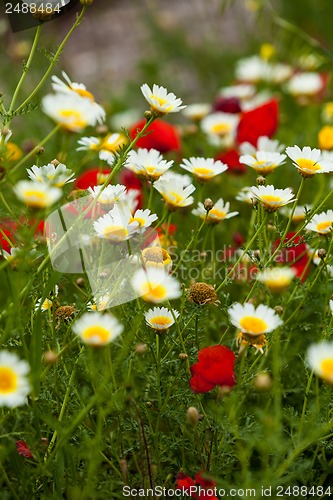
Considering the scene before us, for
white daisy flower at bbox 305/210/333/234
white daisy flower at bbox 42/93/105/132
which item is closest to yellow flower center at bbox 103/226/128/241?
white daisy flower at bbox 42/93/105/132

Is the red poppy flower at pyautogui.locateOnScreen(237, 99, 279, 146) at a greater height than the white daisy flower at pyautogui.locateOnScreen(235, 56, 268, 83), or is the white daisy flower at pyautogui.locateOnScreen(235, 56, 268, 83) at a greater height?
the white daisy flower at pyautogui.locateOnScreen(235, 56, 268, 83)

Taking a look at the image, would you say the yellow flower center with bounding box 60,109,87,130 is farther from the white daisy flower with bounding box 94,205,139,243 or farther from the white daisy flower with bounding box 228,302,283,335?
the white daisy flower with bounding box 228,302,283,335

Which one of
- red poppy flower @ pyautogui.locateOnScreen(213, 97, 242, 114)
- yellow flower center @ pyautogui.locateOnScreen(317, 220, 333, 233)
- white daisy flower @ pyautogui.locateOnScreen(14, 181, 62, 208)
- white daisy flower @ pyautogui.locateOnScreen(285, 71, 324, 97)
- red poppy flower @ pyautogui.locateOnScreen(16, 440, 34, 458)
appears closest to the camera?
white daisy flower @ pyautogui.locateOnScreen(14, 181, 62, 208)

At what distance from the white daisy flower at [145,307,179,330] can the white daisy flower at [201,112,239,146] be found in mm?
702

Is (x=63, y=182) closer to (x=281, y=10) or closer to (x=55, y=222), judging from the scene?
(x=55, y=222)

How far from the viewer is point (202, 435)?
66cm

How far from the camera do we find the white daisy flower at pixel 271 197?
2.17ft

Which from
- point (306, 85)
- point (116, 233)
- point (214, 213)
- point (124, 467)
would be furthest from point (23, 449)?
point (306, 85)

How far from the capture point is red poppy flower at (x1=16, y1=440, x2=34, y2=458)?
0.61 meters

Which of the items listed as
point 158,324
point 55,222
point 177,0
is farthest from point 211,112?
point 177,0

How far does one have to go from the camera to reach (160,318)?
2.08ft

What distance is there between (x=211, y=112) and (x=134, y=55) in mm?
1471

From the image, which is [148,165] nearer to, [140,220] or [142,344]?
[140,220]

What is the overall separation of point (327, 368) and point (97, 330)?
182 millimetres
